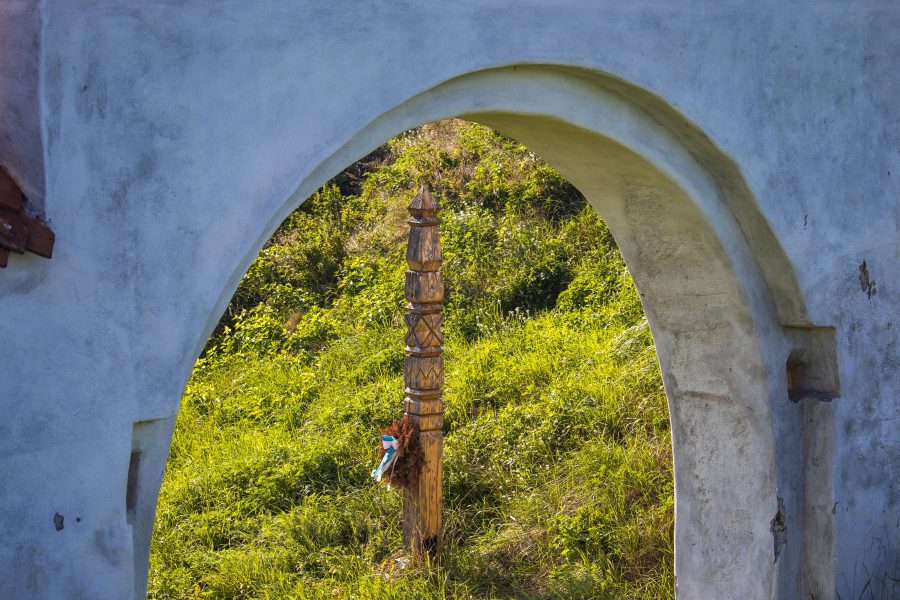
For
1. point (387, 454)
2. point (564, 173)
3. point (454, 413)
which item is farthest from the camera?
point (454, 413)

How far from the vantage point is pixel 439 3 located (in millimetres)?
3059

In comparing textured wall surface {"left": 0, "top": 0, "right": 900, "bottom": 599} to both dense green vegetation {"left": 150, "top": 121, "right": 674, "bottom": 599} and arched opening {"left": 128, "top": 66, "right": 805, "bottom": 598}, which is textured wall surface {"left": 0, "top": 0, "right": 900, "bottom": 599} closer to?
arched opening {"left": 128, "top": 66, "right": 805, "bottom": 598}

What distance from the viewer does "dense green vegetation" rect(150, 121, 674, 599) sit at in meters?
6.23

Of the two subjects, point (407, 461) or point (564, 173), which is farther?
point (407, 461)

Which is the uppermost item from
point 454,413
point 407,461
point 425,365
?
point 425,365

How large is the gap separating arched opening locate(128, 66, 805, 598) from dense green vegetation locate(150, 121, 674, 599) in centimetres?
125

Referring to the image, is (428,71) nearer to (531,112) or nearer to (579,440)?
(531,112)

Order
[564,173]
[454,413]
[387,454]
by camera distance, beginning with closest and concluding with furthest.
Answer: [564,173], [387,454], [454,413]

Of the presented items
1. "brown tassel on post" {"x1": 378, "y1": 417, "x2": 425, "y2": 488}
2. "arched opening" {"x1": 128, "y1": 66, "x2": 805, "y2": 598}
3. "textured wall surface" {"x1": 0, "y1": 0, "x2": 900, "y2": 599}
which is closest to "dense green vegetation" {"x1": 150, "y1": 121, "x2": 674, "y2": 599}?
"brown tassel on post" {"x1": 378, "y1": 417, "x2": 425, "y2": 488}

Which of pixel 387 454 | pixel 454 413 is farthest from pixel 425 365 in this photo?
pixel 454 413

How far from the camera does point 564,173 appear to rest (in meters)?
→ 4.20

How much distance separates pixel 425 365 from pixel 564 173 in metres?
2.25

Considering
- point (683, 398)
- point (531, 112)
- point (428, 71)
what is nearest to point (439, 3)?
point (428, 71)

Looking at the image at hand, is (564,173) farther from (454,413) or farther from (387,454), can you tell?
(454,413)
